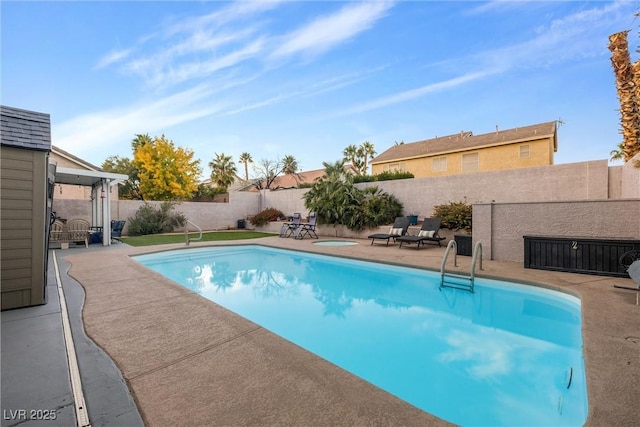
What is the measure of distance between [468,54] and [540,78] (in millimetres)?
3236

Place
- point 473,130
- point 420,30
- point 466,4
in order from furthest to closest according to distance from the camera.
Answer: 1. point 473,130
2. point 420,30
3. point 466,4

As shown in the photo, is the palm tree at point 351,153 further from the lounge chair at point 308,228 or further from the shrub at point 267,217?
the lounge chair at point 308,228

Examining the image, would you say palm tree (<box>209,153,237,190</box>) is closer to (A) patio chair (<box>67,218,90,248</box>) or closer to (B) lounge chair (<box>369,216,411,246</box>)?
(A) patio chair (<box>67,218,90,248</box>)

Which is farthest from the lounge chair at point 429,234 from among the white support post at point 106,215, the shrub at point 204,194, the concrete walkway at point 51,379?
the shrub at point 204,194

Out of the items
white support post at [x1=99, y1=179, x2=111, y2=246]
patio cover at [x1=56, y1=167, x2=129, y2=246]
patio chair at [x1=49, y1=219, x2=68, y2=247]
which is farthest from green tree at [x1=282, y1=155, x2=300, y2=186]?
patio chair at [x1=49, y1=219, x2=68, y2=247]

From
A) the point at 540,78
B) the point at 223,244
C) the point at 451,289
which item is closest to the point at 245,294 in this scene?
the point at 451,289

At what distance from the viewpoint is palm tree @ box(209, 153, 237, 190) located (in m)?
37.4

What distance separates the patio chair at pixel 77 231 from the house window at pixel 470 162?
19.9 meters

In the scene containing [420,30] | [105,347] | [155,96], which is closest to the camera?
[105,347]

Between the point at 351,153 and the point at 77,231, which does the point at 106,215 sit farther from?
the point at 351,153

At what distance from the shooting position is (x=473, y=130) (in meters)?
22.0

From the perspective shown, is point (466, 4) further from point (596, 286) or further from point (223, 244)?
point (223, 244)

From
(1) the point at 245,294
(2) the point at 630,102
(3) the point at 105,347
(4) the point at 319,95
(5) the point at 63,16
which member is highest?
(4) the point at 319,95

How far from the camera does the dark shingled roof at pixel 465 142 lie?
17.1 m
